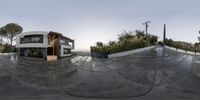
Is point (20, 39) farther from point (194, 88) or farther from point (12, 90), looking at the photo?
point (194, 88)

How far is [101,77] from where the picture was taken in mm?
11906

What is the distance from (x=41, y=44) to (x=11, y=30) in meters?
40.0

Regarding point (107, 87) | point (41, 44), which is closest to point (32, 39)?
point (41, 44)

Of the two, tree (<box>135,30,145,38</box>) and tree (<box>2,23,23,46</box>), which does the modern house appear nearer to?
tree (<box>135,30,145,38</box>)

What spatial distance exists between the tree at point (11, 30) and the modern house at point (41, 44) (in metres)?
Answer: 33.7

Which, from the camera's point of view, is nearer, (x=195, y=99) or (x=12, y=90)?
(x=195, y=99)

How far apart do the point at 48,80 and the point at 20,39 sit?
2495cm

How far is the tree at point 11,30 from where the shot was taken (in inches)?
2552

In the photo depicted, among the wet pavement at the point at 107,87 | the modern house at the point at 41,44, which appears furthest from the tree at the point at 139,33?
the wet pavement at the point at 107,87

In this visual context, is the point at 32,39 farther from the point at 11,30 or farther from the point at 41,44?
the point at 11,30

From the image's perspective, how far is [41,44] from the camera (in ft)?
97.2

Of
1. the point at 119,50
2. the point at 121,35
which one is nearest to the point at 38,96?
the point at 119,50

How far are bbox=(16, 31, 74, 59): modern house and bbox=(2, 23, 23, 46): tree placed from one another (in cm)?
3371

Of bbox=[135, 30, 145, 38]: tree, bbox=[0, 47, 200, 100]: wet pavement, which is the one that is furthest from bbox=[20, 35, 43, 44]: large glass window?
bbox=[135, 30, 145, 38]: tree
